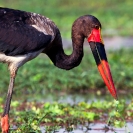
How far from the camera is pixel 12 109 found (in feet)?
32.5

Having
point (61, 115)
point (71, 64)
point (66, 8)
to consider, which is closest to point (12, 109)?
point (61, 115)

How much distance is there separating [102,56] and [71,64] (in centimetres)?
53

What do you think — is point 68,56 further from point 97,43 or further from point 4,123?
point 4,123

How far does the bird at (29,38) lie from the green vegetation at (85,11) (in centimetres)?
1348

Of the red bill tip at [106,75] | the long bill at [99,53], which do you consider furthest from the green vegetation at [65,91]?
the long bill at [99,53]

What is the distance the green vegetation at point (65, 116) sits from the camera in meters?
8.16

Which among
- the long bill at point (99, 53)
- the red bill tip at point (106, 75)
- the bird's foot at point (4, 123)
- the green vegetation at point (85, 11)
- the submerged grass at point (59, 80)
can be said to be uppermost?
the green vegetation at point (85, 11)

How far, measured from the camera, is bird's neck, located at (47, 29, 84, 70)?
331 inches

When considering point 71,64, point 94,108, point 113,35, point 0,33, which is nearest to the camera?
point 0,33

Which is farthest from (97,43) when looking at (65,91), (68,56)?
(65,91)

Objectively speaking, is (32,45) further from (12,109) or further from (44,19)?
(12,109)

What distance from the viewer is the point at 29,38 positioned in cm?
800

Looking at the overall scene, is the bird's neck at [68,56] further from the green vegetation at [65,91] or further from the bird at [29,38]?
the green vegetation at [65,91]

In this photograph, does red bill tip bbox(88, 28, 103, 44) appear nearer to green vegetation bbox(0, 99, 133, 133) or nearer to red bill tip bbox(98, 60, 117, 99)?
red bill tip bbox(98, 60, 117, 99)
